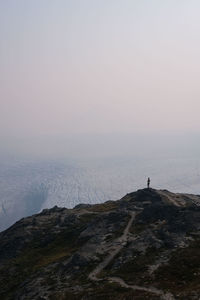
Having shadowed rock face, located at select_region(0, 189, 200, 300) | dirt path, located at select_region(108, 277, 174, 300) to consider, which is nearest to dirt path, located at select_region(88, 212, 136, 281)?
shadowed rock face, located at select_region(0, 189, 200, 300)

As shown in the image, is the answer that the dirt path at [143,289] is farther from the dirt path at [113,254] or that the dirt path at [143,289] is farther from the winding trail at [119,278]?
the dirt path at [113,254]

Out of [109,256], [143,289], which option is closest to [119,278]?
[143,289]

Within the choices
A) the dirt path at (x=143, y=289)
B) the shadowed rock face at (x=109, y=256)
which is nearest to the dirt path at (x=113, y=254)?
the shadowed rock face at (x=109, y=256)

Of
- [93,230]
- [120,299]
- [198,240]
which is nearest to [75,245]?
[93,230]

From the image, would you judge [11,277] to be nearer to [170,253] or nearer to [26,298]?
[26,298]

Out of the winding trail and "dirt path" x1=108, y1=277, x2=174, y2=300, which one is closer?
"dirt path" x1=108, y1=277, x2=174, y2=300

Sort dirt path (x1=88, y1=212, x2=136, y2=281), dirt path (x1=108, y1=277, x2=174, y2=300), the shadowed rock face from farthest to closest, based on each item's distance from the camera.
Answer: dirt path (x1=88, y1=212, x2=136, y2=281)
the shadowed rock face
dirt path (x1=108, y1=277, x2=174, y2=300)

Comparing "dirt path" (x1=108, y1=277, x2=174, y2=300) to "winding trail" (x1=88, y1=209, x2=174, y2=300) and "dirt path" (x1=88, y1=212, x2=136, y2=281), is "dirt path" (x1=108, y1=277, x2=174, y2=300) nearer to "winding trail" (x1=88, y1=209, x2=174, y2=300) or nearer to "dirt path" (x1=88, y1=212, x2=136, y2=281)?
"winding trail" (x1=88, y1=209, x2=174, y2=300)

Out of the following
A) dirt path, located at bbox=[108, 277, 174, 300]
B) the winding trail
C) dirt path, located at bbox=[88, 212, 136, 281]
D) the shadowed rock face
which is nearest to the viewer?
dirt path, located at bbox=[108, 277, 174, 300]
